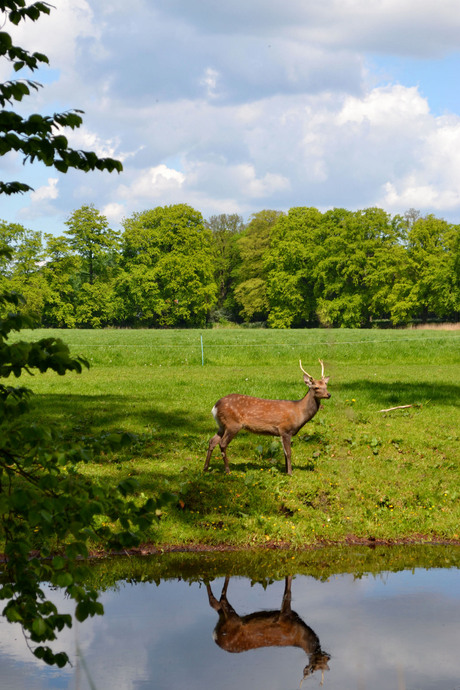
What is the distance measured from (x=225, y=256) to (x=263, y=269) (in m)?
12.8

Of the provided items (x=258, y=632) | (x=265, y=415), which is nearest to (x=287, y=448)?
(x=265, y=415)

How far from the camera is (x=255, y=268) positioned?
10056 centimetres

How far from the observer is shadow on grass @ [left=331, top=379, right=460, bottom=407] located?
19.2 m

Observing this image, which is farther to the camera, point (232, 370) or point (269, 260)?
point (269, 260)

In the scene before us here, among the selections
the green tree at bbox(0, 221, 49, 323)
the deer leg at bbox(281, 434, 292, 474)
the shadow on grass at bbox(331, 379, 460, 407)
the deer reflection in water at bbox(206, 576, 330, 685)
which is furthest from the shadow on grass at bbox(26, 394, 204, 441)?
the green tree at bbox(0, 221, 49, 323)

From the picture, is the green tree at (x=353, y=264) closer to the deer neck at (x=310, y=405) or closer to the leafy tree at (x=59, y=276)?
the leafy tree at (x=59, y=276)

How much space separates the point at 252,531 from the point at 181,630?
323 centimetres

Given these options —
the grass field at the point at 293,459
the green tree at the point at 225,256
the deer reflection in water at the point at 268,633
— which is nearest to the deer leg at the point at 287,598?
the deer reflection in water at the point at 268,633

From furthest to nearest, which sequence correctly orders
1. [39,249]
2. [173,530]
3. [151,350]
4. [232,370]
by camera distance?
[39,249] < [151,350] < [232,370] < [173,530]

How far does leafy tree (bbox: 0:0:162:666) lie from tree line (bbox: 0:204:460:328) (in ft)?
259

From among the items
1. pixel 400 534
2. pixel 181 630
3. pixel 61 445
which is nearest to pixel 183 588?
pixel 181 630

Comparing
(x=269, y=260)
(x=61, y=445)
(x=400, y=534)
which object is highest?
(x=269, y=260)

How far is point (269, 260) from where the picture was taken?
9344 cm

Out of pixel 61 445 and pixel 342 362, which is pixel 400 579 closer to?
pixel 61 445
